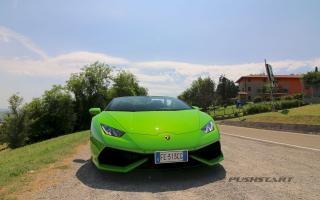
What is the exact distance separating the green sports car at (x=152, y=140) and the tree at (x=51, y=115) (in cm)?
4800

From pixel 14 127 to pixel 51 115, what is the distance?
12.1 metres

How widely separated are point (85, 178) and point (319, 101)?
153 feet

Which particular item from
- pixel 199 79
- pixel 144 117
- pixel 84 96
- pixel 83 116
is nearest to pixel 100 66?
pixel 84 96

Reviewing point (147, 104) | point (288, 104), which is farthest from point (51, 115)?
point (147, 104)

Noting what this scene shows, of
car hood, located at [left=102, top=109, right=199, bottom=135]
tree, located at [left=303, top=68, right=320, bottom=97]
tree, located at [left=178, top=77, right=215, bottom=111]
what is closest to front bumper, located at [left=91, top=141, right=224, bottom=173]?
car hood, located at [left=102, top=109, right=199, bottom=135]

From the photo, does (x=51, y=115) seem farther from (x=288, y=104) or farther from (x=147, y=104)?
(x=147, y=104)

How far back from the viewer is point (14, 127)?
41656 millimetres

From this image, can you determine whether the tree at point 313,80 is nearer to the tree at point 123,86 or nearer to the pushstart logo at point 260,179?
the tree at point 123,86

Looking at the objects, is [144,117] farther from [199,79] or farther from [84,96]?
[199,79]

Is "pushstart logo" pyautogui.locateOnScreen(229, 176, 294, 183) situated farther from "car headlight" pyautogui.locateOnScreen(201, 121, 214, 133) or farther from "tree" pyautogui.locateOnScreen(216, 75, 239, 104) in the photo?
"tree" pyautogui.locateOnScreen(216, 75, 239, 104)

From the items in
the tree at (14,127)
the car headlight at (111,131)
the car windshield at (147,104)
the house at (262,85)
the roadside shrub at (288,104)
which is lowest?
the tree at (14,127)

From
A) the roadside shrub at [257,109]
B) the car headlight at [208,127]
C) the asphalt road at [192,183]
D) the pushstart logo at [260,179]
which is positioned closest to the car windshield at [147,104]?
the car headlight at [208,127]

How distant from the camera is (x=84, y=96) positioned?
203ft

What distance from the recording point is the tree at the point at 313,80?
5910 centimetres
